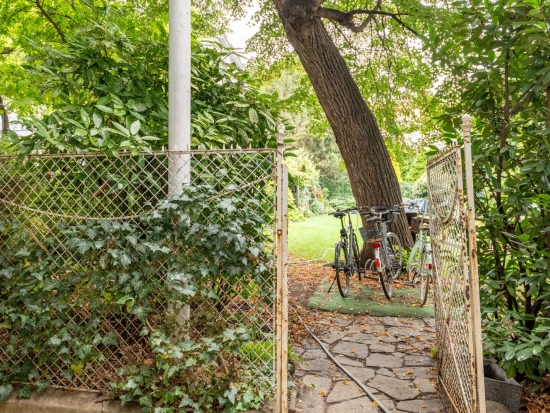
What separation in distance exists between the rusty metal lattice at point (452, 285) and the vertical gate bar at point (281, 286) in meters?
1.06

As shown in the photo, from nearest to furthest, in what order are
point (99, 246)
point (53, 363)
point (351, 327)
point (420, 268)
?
point (99, 246), point (53, 363), point (351, 327), point (420, 268)

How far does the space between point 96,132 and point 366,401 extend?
9.12ft

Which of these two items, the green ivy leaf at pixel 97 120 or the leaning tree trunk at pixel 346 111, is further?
the leaning tree trunk at pixel 346 111

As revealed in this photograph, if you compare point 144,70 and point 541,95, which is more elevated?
point 144,70

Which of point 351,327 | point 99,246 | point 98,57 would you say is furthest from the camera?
point 351,327

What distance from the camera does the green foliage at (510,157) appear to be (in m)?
2.92

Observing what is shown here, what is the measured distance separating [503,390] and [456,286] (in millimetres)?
863

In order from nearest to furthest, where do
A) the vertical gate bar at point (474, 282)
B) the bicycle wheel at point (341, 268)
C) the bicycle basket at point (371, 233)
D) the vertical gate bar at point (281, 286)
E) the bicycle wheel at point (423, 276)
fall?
the vertical gate bar at point (474, 282) < the vertical gate bar at point (281, 286) < the bicycle wheel at point (423, 276) < the bicycle wheel at point (341, 268) < the bicycle basket at point (371, 233)

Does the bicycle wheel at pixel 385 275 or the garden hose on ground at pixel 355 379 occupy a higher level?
the bicycle wheel at pixel 385 275

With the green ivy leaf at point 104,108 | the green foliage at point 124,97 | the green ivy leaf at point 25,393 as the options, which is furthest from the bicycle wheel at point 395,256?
the green ivy leaf at point 25,393

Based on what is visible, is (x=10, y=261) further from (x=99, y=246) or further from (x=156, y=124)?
(x=156, y=124)

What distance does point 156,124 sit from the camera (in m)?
3.71

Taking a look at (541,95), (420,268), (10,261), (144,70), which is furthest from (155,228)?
(420,268)

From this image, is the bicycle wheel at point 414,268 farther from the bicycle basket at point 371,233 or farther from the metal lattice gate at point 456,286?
the metal lattice gate at point 456,286
